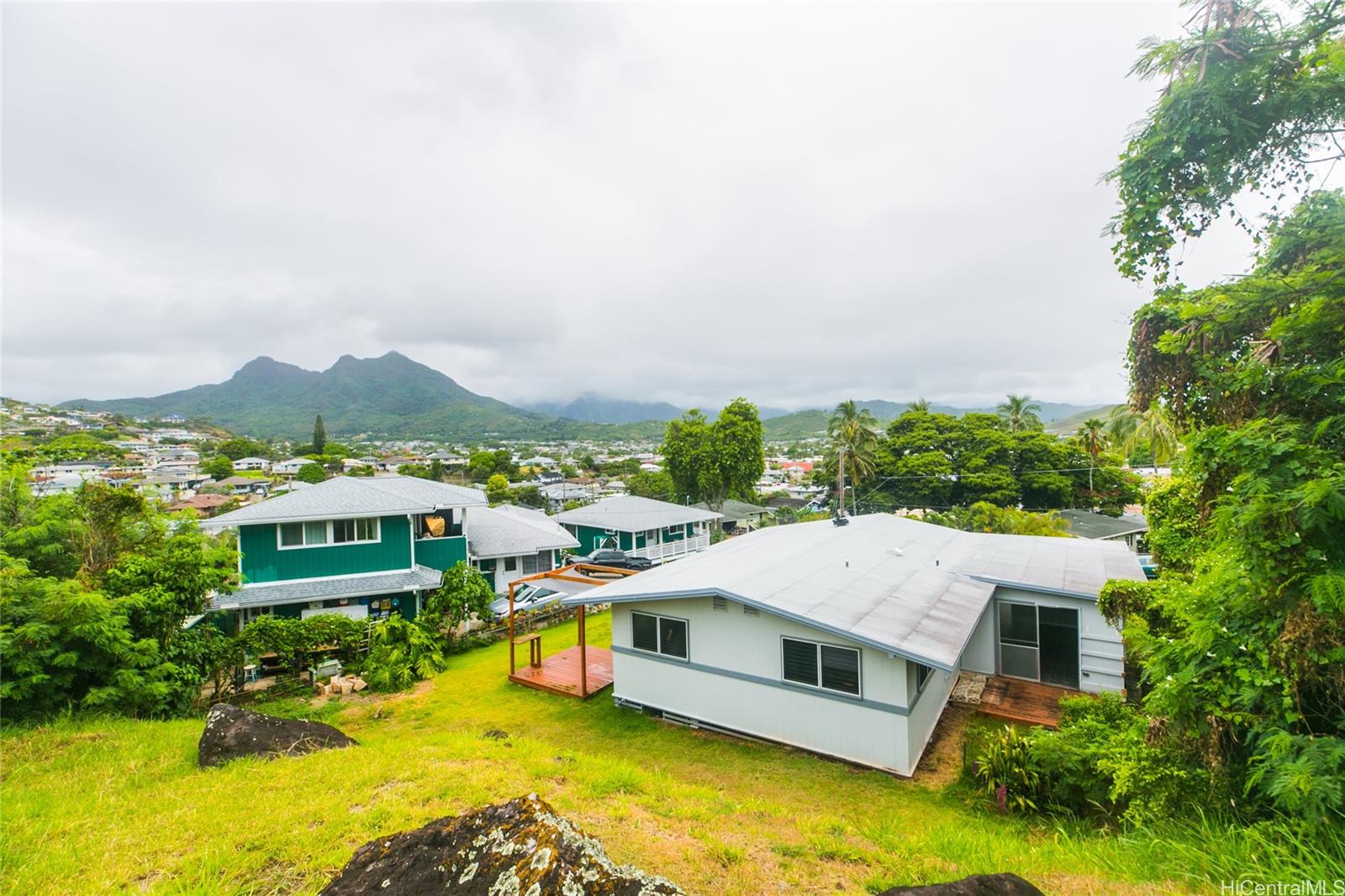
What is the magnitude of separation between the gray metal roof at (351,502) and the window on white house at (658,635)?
8.69 m

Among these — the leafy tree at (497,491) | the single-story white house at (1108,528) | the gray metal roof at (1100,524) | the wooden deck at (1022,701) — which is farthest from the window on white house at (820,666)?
the leafy tree at (497,491)

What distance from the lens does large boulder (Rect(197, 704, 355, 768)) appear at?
680cm

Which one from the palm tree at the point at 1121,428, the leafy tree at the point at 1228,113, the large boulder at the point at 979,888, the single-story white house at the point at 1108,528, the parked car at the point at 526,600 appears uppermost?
the leafy tree at the point at 1228,113

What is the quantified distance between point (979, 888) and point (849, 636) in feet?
17.1

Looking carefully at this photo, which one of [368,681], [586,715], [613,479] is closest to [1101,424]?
[586,715]

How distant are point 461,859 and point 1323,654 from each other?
580 centimetres

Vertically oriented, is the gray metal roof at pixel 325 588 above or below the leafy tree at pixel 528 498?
above

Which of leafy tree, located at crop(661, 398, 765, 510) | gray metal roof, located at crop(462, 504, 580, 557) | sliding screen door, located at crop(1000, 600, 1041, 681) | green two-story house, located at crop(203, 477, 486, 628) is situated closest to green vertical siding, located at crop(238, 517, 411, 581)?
green two-story house, located at crop(203, 477, 486, 628)

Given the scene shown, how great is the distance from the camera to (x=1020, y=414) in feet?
157

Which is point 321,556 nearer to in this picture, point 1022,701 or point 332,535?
point 332,535

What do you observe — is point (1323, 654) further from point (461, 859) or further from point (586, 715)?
point (586, 715)

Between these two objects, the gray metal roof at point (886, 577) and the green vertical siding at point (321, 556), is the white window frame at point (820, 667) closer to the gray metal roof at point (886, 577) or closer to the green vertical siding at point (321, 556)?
the gray metal roof at point (886, 577)

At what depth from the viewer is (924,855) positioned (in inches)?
183

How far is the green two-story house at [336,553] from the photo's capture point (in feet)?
47.8
